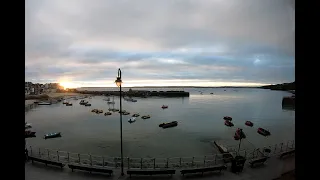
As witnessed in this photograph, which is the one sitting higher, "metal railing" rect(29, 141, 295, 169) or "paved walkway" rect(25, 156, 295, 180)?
"paved walkway" rect(25, 156, 295, 180)

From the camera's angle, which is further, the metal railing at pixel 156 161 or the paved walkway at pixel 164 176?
the metal railing at pixel 156 161

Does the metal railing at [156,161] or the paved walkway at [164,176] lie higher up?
the paved walkway at [164,176]

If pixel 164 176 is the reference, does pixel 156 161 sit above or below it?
below

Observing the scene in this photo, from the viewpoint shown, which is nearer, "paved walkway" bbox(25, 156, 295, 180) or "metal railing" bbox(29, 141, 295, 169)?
"paved walkway" bbox(25, 156, 295, 180)

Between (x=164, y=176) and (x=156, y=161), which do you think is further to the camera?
(x=156, y=161)
